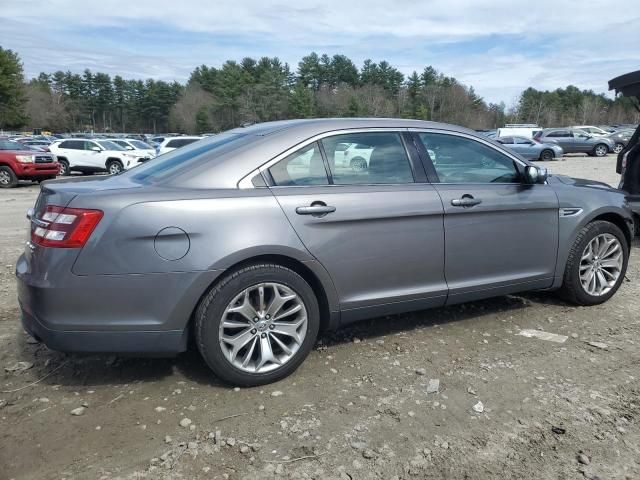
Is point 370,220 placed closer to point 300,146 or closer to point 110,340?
point 300,146

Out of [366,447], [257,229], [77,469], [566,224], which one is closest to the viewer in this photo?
[77,469]

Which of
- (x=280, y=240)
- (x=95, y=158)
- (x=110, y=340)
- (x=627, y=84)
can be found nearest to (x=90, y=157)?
(x=95, y=158)

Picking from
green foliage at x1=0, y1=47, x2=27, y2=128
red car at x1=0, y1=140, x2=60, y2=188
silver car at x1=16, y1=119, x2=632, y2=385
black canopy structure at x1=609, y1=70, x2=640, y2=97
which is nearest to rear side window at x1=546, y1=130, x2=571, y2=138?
black canopy structure at x1=609, y1=70, x2=640, y2=97

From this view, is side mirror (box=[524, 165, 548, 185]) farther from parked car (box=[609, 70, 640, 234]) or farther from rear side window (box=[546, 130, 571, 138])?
rear side window (box=[546, 130, 571, 138])

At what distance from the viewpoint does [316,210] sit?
3.22 metres

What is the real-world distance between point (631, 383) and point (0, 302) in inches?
198

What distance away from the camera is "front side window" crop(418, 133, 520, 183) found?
12.7ft

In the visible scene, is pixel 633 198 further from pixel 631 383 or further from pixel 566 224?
pixel 631 383

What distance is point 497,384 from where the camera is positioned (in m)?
3.23

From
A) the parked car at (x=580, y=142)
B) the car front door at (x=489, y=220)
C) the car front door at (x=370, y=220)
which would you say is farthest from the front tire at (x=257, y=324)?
the parked car at (x=580, y=142)

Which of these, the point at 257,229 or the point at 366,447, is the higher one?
the point at 257,229

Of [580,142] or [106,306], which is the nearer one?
[106,306]

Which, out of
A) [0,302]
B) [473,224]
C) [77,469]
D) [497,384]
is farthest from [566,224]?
[0,302]

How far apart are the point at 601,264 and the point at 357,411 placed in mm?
2870
